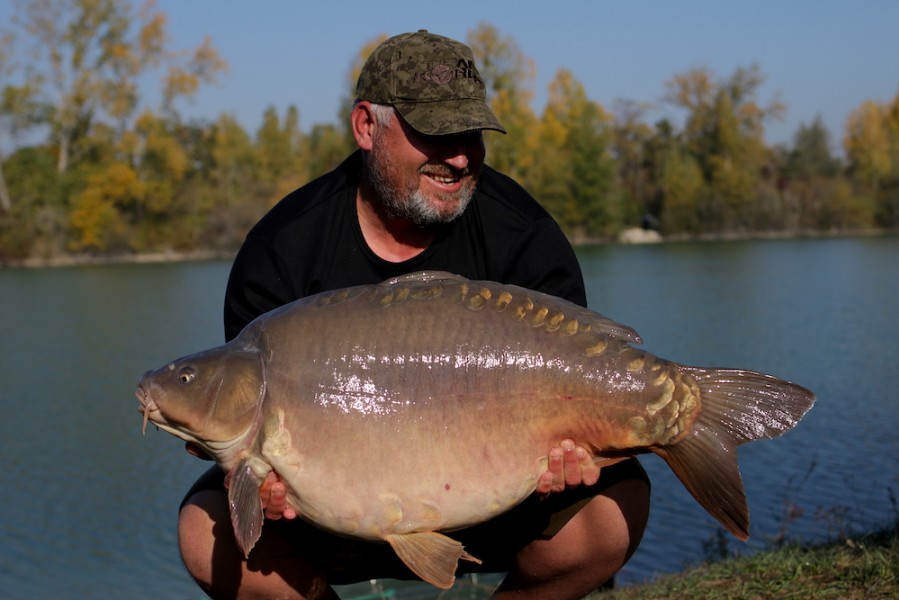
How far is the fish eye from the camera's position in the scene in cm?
233

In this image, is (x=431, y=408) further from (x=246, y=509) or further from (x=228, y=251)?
(x=228, y=251)

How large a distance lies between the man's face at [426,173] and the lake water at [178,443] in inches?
84.8

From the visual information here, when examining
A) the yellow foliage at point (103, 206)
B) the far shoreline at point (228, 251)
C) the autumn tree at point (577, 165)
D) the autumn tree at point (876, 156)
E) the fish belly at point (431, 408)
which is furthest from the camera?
the autumn tree at point (876, 156)

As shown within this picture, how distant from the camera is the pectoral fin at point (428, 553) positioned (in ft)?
7.48

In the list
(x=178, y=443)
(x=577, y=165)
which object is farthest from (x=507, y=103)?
(x=178, y=443)

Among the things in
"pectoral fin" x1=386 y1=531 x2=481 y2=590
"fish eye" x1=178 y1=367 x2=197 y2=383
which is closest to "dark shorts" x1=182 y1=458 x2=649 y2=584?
"pectoral fin" x1=386 y1=531 x2=481 y2=590

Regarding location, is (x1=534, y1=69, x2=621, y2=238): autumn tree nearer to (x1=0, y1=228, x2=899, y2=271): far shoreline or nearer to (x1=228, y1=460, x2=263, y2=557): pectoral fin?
(x1=0, y1=228, x2=899, y2=271): far shoreline

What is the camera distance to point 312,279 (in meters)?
2.86

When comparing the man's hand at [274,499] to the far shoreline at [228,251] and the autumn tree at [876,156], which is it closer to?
the far shoreline at [228,251]

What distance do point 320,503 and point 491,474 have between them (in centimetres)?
38

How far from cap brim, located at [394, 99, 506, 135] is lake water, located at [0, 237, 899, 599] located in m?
2.33

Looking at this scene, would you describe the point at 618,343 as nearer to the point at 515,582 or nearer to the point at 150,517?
the point at 515,582

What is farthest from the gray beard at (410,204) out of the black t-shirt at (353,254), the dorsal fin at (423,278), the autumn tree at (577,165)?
the autumn tree at (577,165)

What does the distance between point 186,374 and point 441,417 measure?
1.90 feet
